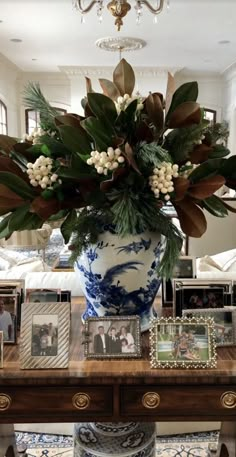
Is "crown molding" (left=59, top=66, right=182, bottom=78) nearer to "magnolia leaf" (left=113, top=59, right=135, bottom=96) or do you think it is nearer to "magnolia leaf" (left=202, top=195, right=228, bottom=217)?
"magnolia leaf" (left=113, top=59, right=135, bottom=96)

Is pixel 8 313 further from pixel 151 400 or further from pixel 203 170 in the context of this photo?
pixel 203 170

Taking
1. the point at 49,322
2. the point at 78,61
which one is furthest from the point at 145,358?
the point at 78,61

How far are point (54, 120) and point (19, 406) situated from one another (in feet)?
2.27

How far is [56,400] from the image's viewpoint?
3.36ft

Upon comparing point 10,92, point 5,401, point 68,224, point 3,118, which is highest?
point 10,92

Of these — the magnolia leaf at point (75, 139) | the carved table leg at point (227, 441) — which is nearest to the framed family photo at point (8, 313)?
the magnolia leaf at point (75, 139)

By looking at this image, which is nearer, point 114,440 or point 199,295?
point 199,295

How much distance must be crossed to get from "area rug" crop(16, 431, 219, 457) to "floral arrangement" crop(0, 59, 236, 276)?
4.30 ft

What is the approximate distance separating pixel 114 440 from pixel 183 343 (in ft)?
1.65

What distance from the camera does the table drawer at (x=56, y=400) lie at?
1018 millimetres

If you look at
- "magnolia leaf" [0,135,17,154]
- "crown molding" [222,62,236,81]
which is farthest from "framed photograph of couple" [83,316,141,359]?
"crown molding" [222,62,236,81]

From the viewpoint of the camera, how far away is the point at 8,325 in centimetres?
113

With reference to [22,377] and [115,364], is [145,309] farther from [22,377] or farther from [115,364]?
[22,377]

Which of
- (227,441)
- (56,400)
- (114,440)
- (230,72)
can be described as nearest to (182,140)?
(56,400)
